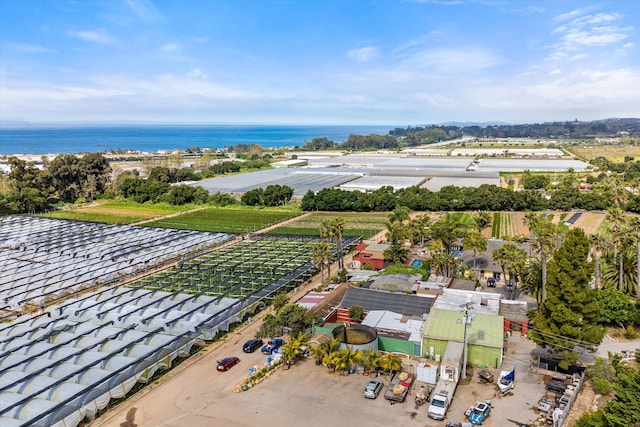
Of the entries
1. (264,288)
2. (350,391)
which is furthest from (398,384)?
(264,288)

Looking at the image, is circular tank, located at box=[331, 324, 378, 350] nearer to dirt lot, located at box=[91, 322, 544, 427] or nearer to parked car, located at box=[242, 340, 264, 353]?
dirt lot, located at box=[91, 322, 544, 427]

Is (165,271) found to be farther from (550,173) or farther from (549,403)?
(550,173)

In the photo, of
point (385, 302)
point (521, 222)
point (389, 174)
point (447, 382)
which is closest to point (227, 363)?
point (447, 382)

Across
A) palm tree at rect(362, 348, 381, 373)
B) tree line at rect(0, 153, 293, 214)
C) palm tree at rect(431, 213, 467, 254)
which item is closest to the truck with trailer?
palm tree at rect(362, 348, 381, 373)

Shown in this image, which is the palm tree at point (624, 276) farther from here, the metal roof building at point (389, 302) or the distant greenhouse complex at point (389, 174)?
the distant greenhouse complex at point (389, 174)

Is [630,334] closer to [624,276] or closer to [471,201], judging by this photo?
[624,276]
